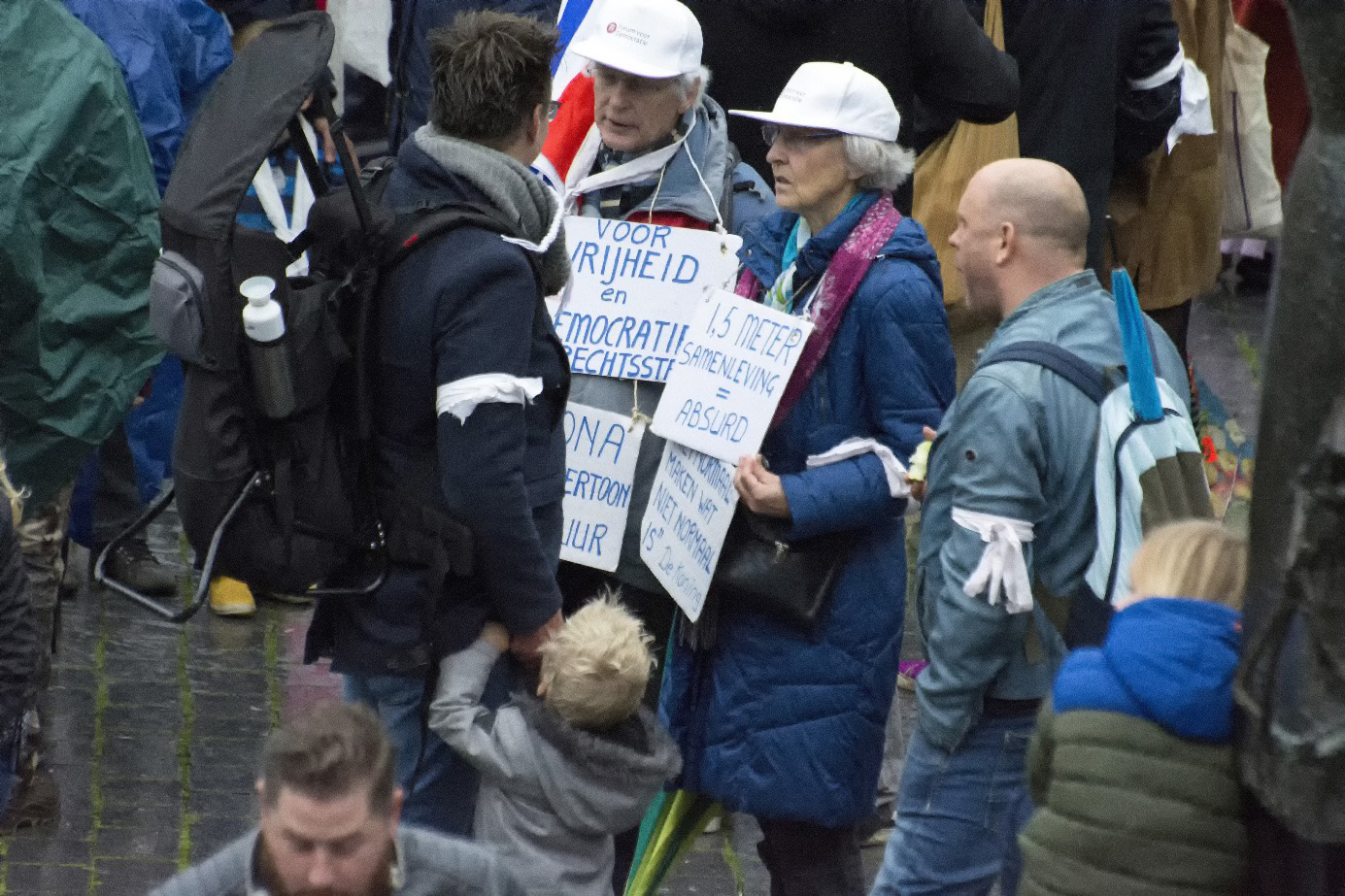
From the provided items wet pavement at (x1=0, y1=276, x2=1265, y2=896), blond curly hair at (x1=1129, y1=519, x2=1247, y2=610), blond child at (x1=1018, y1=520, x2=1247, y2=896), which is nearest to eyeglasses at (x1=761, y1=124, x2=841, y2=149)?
wet pavement at (x1=0, y1=276, x2=1265, y2=896)

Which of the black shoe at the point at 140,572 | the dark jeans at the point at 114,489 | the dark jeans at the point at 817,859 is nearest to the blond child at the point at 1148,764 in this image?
the dark jeans at the point at 817,859

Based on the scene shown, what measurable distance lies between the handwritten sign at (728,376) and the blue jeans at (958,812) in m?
0.83

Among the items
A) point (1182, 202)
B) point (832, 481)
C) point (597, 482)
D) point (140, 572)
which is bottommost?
→ point (140, 572)

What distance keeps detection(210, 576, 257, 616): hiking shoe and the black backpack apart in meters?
3.00

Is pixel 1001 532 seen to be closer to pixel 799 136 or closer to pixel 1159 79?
pixel 799 136

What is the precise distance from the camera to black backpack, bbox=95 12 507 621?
408 cm

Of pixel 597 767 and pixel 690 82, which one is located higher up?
pixel 690 82

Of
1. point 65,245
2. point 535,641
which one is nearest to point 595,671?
point 535,641

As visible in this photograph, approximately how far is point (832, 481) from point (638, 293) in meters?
0.82

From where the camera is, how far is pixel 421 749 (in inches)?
177

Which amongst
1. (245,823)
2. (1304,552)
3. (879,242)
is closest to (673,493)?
(879,242)

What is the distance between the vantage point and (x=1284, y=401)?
95.4 inches

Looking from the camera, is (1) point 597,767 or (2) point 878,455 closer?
(1) point 597,767

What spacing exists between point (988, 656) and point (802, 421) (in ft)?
2.70
